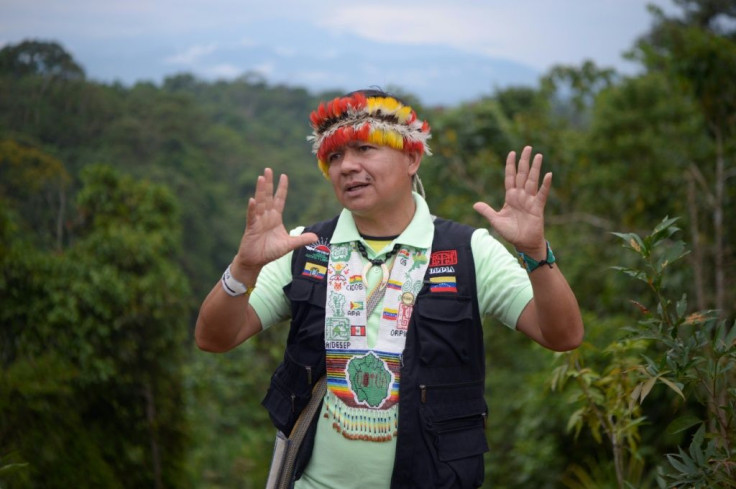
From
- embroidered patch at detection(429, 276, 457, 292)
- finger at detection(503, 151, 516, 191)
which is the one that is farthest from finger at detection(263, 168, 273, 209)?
finger at detection(503, 151, 516, 191)

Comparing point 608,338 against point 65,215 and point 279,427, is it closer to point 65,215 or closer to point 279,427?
point 279,427

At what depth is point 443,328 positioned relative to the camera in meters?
2.02

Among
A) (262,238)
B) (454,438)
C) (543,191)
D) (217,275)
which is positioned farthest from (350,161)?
(217,275)

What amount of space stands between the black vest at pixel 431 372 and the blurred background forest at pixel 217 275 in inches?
17.2

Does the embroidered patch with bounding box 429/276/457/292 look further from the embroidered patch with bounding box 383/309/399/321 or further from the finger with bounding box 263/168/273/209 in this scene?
the finger with bounding box 263/168/273/209

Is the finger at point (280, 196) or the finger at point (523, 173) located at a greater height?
the finger at point (523, 173)

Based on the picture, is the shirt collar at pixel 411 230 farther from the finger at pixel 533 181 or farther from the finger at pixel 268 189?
the finger at pixel 533 181

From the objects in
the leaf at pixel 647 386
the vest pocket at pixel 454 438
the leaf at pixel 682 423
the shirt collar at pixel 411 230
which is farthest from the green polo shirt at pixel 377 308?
the leaf at pixel 682 423

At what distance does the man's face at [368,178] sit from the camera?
2.17 metres

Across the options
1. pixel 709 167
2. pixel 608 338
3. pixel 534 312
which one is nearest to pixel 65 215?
pixel 608 338

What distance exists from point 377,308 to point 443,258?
23 centimetres

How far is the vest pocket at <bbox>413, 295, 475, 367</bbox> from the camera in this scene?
2.00 metres

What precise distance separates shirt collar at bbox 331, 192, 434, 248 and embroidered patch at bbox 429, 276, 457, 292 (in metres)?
0.11

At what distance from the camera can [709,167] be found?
7.18 metres
